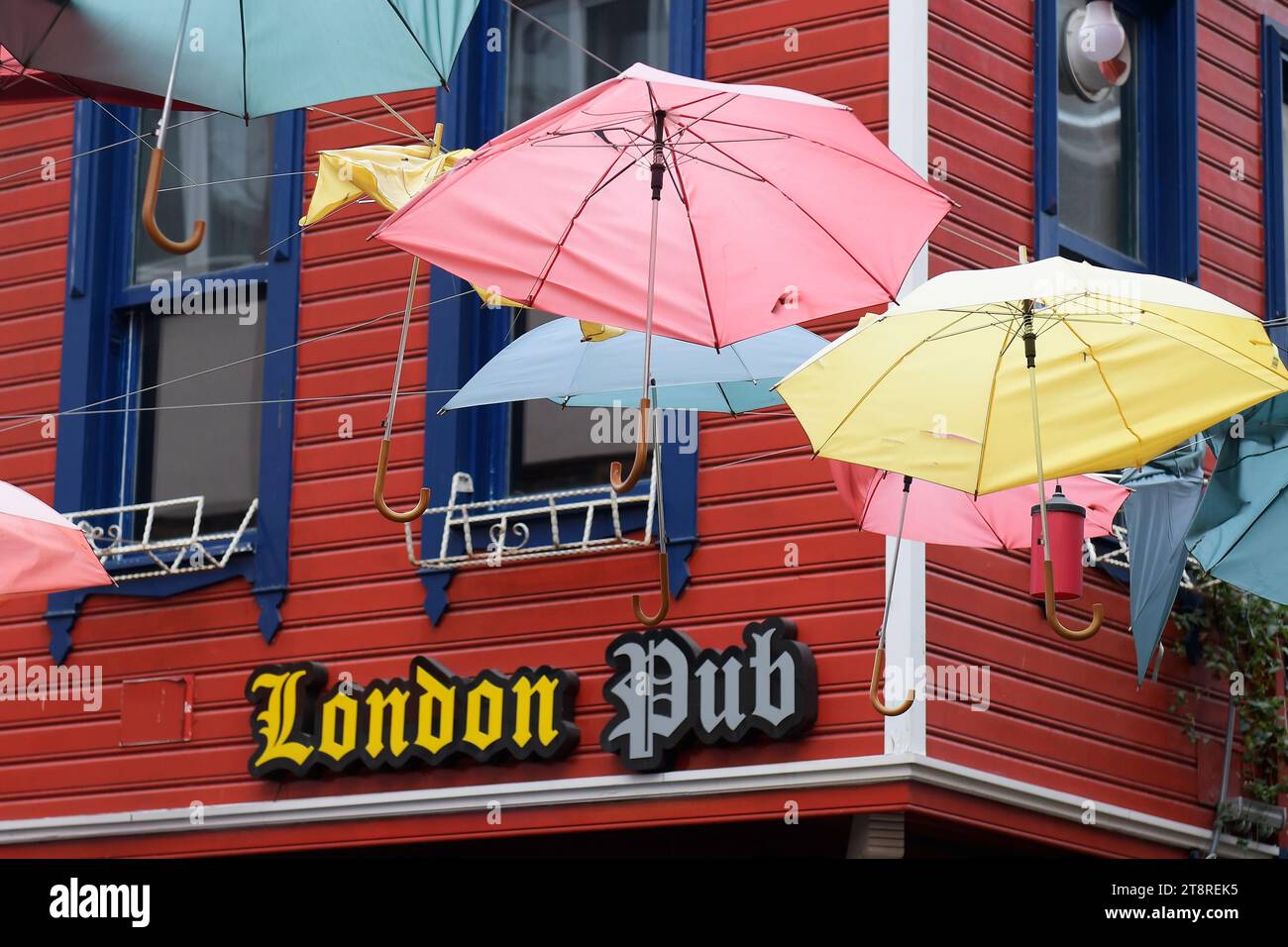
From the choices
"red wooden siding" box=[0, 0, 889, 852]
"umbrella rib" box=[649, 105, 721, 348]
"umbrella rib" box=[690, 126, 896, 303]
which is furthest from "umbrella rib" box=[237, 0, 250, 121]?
"red wooden siding" box=[0, 0, 889, 852]

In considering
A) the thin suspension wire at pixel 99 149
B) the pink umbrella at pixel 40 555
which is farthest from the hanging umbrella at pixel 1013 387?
→ the thin suspension wire at pixel 99 149

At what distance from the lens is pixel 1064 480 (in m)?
10.7

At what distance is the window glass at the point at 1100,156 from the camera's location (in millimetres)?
13266

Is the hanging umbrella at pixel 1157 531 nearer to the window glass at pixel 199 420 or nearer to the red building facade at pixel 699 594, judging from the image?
the red building facade at pixel 699 594

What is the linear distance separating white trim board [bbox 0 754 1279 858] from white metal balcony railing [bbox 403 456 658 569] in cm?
122

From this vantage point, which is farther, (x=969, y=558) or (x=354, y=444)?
(x=354, y=444)

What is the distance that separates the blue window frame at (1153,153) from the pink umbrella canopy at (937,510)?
307cm

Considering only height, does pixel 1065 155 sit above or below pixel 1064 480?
above

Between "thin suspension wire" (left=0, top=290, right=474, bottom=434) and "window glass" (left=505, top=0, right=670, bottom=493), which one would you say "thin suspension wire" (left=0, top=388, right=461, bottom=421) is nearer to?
"thin suspension wire" (left=0, top=290, right=474, bottom=434)

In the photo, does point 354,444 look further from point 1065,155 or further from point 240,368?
point 1065,155

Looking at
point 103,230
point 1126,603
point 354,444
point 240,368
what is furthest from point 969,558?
point 103,230

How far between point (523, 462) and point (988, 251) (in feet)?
9.17

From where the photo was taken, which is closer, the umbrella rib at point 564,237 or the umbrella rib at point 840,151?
the umbrella rib at point 840,151

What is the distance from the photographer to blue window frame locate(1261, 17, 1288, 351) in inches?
555
